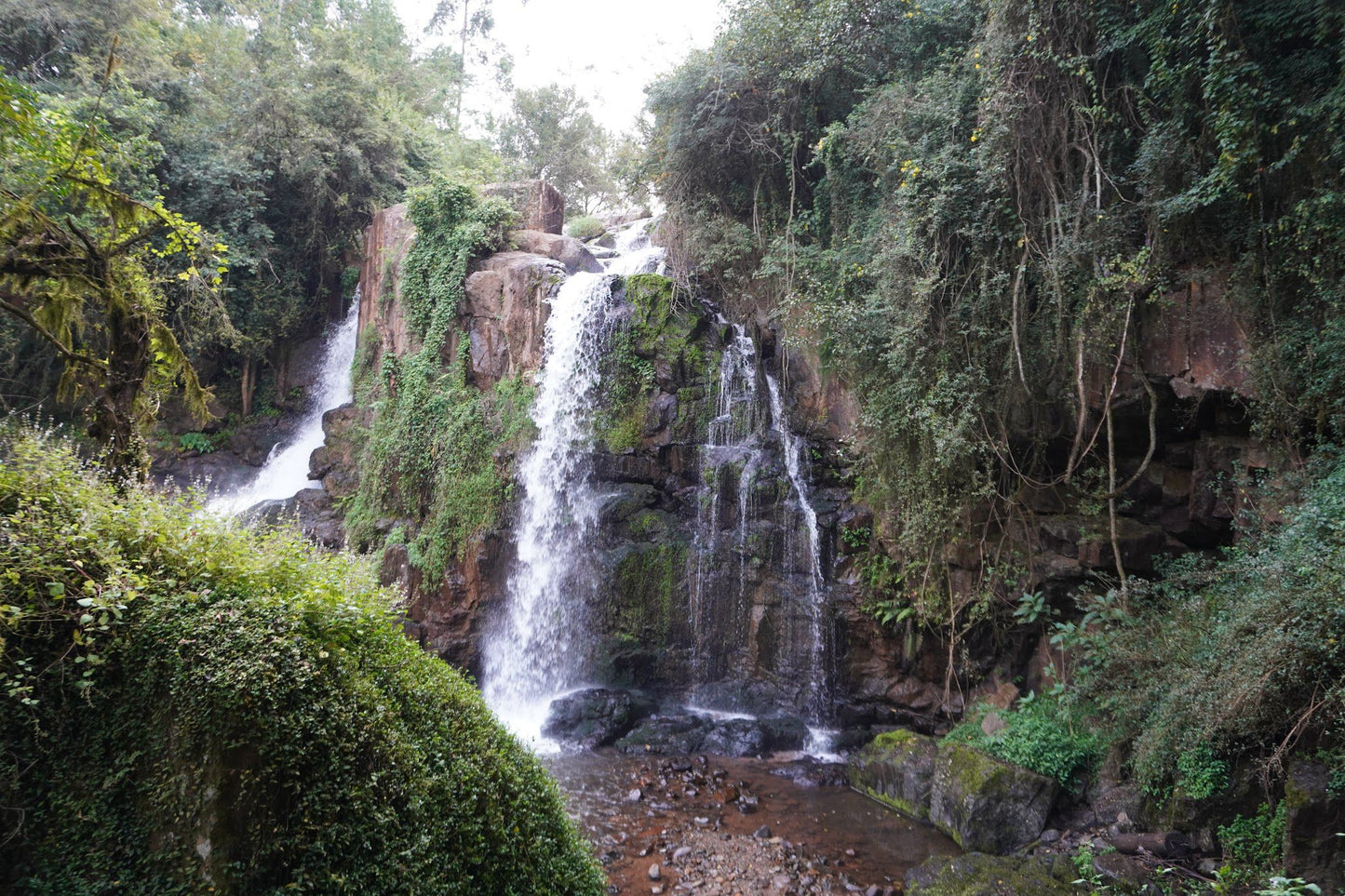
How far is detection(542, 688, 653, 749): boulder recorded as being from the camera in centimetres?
894

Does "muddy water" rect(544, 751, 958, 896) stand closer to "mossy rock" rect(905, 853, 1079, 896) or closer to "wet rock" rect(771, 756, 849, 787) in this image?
"wet rock" rect(771, 756, 849, 787)

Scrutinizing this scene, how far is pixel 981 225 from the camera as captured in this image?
7766 millimetres

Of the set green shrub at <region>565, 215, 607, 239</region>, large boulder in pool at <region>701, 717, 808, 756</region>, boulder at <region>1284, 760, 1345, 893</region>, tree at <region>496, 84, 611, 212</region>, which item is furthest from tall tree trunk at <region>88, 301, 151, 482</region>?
tree at <region>496, 84, 611, 212</region>

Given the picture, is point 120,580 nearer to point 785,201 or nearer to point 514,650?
point 514,650

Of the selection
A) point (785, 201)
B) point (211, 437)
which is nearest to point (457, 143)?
point (211, 437)

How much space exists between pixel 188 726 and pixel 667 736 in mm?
7039

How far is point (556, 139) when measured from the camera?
22453 mm

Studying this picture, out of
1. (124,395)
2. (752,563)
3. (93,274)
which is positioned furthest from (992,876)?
(93,274)

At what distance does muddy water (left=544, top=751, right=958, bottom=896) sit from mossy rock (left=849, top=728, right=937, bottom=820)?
18 cm

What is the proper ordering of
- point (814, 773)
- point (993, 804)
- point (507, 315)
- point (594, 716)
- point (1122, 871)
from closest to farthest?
point (1122, 871)
point (993, 804)
point (814, 773)
point (594, 716)
point (507, 315)

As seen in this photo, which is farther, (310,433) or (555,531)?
(310,433)

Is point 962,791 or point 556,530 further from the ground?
point 556,530

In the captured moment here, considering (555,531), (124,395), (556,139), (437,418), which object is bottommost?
(555,531)

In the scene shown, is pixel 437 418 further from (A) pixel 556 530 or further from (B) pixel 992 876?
(B) pixel 992 876
